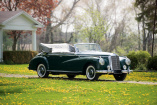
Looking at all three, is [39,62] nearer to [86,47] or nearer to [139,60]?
[86,47]

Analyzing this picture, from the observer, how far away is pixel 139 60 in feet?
90.5

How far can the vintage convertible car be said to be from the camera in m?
15.7

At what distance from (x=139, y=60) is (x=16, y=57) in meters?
11.7

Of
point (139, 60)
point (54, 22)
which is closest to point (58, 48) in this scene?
point (139, 60)

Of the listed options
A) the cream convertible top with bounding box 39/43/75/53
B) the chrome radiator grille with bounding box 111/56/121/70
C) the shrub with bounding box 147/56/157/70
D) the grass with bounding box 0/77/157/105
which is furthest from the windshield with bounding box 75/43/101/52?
the shrub with bounding box 147/56/157/70

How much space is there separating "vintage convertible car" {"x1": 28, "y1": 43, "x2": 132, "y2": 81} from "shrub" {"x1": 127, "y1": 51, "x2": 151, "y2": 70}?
949 centimetres

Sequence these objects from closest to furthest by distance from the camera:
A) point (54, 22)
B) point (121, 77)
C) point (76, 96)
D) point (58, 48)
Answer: point (76, 96)
point (121, 77)
point (58, 48)
point (54, 22)

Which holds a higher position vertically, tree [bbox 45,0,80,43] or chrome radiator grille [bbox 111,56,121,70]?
tree [bbox 45,0,80,43]

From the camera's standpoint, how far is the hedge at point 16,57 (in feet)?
101

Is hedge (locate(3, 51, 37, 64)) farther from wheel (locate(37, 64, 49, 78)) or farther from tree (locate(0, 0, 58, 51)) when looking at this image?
wheel (locate(37, 64, 49, 78))

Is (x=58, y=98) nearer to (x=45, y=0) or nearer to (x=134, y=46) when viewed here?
(x=45, y=0)

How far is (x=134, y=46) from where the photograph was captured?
70062mm

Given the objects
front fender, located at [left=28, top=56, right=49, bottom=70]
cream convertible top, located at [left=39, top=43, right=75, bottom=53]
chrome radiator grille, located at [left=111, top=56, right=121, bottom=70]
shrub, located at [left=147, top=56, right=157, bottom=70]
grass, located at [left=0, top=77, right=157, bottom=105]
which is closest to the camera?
grass, located at [left=0, top=77, right=157, bottom=105]

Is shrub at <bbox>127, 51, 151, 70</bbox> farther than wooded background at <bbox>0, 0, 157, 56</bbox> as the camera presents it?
No
